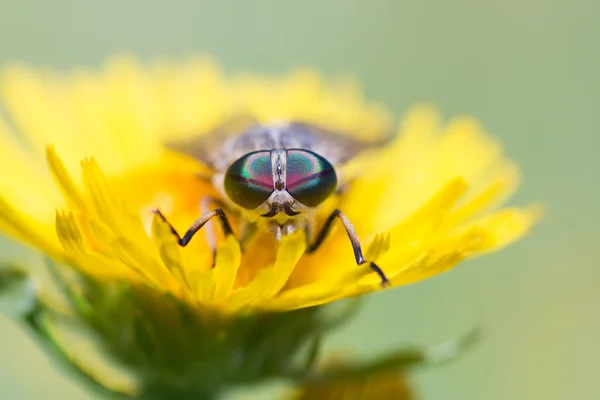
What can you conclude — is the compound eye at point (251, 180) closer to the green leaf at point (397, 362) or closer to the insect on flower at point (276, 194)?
the insect on flower at point (276, 194)

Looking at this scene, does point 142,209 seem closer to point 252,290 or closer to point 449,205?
point 252,290

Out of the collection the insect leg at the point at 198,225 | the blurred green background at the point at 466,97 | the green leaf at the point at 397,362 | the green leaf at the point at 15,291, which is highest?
the blurred green background at the point at 466,97

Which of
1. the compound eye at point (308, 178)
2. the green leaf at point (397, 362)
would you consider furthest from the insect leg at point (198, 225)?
the green leaf at point (397, 362)

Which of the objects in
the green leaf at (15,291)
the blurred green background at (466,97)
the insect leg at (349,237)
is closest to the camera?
the insect leg at (349,237)

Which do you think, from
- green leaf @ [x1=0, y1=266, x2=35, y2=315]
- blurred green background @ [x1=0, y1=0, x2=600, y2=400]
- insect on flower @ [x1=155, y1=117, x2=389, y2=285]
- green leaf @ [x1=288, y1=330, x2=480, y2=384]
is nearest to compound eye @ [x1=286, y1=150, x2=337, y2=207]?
insect on flower @ [x1=155, y1=117, x2=389, y2=285]

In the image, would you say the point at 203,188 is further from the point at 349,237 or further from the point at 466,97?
the point at 466,97

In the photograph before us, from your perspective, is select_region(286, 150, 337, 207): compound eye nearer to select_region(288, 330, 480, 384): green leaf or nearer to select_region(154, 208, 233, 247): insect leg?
select_region(154, 208, 233, 247): insect leg
